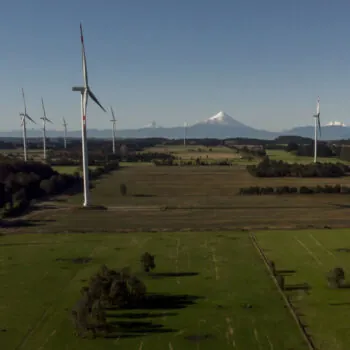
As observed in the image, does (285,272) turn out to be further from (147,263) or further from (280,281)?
(147,263)

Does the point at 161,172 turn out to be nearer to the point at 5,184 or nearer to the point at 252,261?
the point at 5,184

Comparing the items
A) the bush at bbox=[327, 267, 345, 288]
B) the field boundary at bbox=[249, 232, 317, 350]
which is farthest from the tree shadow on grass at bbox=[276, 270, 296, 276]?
the bush at bbox=[327, 267, 345, 288]

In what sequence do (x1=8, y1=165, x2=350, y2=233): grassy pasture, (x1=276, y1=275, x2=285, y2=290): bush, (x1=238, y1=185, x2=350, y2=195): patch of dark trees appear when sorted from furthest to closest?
(x1=238, y1=185, x2=350, y2=195): patch of dark trees
(x1=8, y1=165, x2=350, y2=233): grassy pasture
(x1=276, y1=275, x2=285, y2=290): bush

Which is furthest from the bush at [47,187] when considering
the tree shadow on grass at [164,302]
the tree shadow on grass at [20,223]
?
the tree shadow on grass at [164,302]

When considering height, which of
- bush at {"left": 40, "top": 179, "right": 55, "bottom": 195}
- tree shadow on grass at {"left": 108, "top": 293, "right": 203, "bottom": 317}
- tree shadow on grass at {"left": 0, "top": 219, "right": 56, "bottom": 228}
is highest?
bush at {"left": 40, "top": 179, "right": 55, "bottom": 195}

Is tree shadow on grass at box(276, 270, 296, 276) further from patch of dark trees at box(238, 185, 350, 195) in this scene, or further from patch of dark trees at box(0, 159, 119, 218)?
patch of dark trees at box(238, 185, 350, 195)

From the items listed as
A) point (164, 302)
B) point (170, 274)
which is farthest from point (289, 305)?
point (170, 274)

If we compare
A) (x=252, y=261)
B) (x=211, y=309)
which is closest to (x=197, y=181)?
(x=252, y=261)
